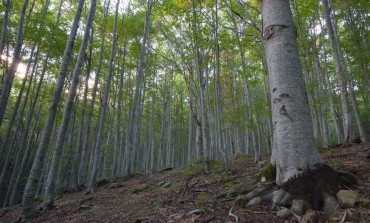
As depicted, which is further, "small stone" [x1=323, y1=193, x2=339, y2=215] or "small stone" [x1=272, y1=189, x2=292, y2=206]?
"small stone" [x1=272, y1=189, x2=292, y2=206]

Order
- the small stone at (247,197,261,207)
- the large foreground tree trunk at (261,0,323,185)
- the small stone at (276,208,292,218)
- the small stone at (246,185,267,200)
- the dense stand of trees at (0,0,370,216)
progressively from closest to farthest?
the small stone at (276,208,292,218)
the large foreground tree trunk at (261,0,323,185)
the small stone at (247,197,261,207)
the small stone at (246,185,267,200)
the dense stand of trees at (0,0,370,216)

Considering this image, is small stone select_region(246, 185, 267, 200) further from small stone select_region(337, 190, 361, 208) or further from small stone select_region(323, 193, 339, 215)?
small stone select_region(337, 190, 361, 208)

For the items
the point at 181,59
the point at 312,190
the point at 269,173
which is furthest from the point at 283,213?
the point at 181,59

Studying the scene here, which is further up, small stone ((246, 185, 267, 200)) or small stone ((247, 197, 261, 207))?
small stone ((246, 185, 267, 200))

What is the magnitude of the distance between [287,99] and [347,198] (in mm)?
1208

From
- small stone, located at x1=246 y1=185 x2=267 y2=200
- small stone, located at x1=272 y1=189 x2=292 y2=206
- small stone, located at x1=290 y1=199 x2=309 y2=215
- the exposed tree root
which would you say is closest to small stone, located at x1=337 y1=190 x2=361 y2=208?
the exposed tree root

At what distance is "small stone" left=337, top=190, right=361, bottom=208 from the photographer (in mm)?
→ 2265

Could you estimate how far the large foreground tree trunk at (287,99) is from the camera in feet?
8.77

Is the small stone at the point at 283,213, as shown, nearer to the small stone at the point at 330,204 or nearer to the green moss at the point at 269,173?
the small stone at the point at 330,204

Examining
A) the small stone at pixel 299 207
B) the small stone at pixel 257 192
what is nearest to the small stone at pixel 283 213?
the small stone at pixel 299 207

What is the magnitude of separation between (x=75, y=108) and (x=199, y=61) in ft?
27.7

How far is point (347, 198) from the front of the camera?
232 cm

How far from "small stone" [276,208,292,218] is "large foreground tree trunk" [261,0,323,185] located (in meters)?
0.42

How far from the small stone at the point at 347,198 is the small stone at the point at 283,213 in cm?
52
